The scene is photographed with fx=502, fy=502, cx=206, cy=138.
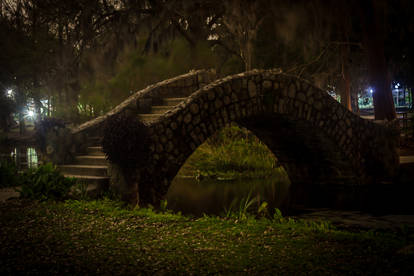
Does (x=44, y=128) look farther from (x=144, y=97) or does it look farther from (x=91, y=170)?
(x=144, y=97)

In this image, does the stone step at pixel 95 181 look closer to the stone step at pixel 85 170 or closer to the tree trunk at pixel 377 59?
the stone step at pixel 85 170

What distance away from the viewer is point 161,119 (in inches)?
326

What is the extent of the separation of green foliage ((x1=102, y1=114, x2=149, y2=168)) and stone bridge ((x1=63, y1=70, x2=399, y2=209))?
0.23 meters

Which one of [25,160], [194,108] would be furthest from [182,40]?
[194,108]

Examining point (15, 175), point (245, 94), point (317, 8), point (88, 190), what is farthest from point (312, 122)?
point (15, 175)

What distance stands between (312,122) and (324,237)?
17.5 feet

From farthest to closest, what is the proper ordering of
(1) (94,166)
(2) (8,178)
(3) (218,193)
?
(3) (218,193) → (1) (94,166) → (2) (8,178)

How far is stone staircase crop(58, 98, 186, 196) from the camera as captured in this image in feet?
26.6

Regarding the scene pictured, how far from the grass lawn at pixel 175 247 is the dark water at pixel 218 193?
2442mm

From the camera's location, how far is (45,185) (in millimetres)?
7484

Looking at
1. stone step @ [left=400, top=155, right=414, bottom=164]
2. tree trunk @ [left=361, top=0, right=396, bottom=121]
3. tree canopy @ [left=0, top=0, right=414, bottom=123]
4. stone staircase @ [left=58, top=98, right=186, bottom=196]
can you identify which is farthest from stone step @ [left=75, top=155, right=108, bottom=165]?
tree trunk @ [left=361, top=0, right=396, bottom=121]

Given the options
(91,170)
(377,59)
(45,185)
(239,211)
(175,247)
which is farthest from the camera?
(377,59)

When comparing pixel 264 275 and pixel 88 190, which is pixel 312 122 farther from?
pixel 264 275

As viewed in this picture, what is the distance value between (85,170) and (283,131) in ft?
15.5
